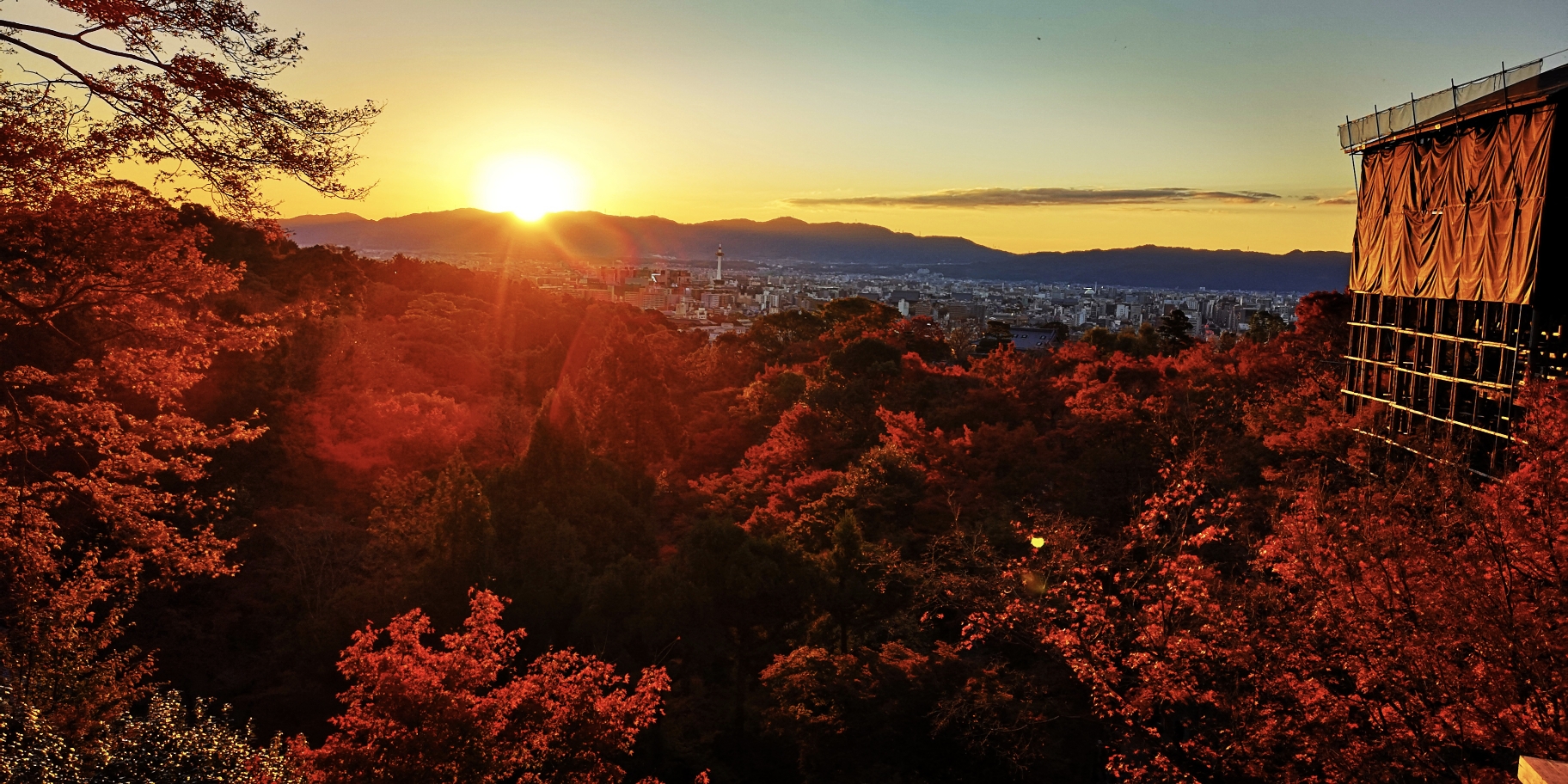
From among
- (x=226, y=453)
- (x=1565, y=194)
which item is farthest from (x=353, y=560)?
(x=1565, y=194)

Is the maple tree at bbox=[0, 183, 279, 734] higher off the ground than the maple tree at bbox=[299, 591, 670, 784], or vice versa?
the maple tree at bbox=[0, 183, 279, 734]

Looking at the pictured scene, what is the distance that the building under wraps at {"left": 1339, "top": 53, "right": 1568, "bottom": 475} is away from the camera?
12.1m

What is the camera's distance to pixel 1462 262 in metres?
13.9

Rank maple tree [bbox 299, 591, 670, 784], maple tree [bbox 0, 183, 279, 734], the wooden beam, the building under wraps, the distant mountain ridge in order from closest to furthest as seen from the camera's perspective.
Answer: the wooden beam → maple tree [bbox 0, 183, 279, 734] → maple tree [bbox 299, 591, 670, 784] → the building under wraps → the distant mountain ridge

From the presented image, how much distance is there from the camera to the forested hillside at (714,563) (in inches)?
274

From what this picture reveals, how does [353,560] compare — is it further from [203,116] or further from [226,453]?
[203,116]

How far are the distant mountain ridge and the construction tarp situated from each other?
82.6 meters

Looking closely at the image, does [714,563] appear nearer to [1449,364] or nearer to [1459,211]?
[1449,364]

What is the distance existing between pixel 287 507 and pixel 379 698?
1199cm

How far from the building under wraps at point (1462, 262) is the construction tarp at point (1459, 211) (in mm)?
23

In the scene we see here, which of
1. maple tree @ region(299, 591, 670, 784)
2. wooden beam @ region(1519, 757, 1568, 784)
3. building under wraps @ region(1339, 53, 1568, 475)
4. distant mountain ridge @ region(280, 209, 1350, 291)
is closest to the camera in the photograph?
wooden beam @ region(1519, 757, 1568, 784)

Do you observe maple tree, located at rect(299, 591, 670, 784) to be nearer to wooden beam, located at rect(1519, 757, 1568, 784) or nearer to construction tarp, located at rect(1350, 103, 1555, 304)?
wooden beam, located at rect(1519, 757, 1568, 784)

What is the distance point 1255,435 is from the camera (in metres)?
17.1

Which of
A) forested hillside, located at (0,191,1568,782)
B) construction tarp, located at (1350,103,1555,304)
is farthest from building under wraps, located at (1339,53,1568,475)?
forested hillside, located at (0,191,1568,782)
